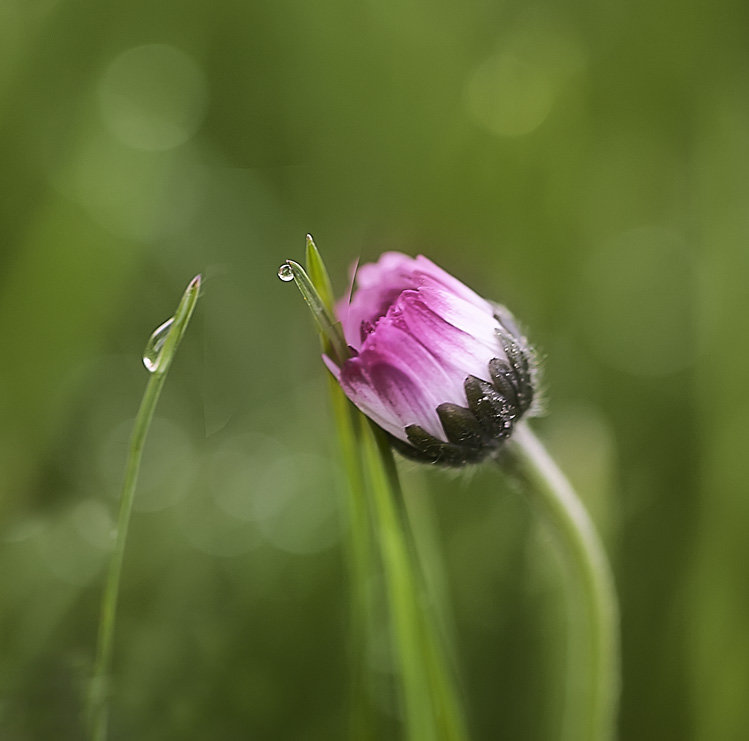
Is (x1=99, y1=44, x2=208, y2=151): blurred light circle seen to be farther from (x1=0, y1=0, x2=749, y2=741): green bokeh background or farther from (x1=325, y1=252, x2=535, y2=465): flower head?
(x1=325, y1=252, x2=535, y2=465): flower head

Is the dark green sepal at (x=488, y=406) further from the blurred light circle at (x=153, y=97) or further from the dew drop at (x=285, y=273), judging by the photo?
the blurred light circle at (x=153, y=97)

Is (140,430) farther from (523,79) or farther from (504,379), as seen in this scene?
(523,79)

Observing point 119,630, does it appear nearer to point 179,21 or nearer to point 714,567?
point 714,567

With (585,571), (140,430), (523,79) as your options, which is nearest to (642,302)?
(523,79)

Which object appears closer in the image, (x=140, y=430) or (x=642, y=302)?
(x=140, y=430)

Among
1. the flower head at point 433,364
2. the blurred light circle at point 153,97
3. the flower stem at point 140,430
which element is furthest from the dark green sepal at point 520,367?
the blurred light circle at point 153,97

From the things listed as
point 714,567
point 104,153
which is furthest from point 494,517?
point 104,153
